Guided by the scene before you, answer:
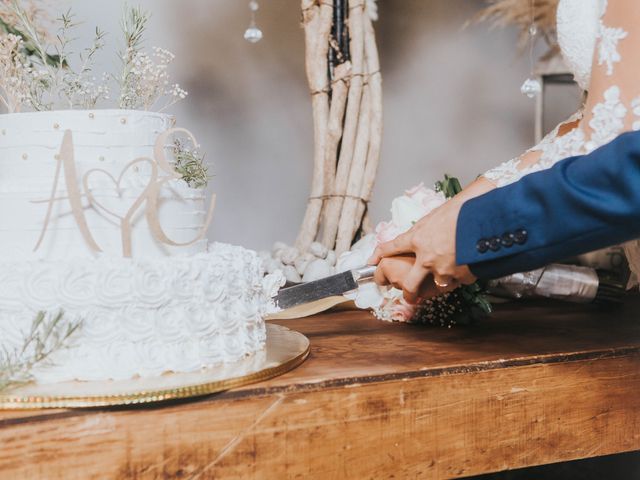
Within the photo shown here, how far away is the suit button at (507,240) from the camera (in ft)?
3.26

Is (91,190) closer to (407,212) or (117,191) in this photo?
(117,191)

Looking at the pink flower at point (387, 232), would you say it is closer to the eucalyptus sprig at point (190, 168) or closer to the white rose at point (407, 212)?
the white rose at point (407, 212)

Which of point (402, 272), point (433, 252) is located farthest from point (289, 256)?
point (433, 252)

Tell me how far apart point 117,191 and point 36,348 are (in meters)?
0.27

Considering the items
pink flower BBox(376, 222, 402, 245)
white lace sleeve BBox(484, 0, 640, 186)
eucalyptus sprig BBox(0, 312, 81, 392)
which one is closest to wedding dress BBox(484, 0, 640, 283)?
white lace sleeve BBox(484, 0, 640, 186)

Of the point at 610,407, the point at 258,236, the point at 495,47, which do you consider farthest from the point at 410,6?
the point at 610,407

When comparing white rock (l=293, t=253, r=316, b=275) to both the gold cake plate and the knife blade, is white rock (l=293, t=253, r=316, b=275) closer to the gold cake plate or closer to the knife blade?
the knife blade

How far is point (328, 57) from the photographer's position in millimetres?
1968

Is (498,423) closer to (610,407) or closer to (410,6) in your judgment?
(610,407)

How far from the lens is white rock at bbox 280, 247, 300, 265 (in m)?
1.87

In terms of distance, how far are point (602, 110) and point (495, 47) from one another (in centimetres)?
194

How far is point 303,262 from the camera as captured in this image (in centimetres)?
184

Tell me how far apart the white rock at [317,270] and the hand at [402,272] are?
1.76ft

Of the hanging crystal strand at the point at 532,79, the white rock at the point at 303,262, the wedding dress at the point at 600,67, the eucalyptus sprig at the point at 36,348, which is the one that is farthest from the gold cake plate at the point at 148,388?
the hanging crystal strand at the point at 532,79
